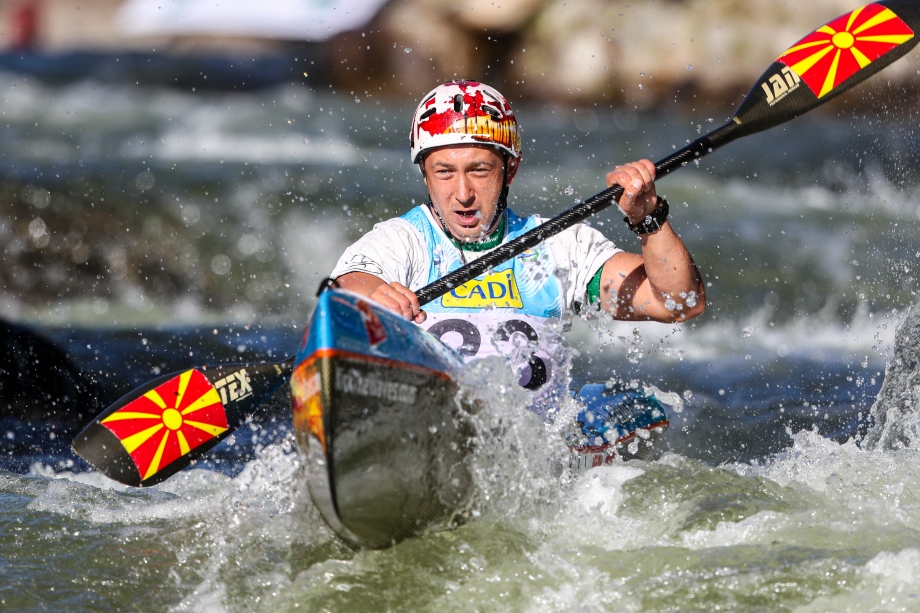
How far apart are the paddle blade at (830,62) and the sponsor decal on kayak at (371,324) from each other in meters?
2.20

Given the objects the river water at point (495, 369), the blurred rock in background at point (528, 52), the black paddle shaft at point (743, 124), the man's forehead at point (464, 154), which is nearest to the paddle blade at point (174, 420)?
the river water at point (495, 369)

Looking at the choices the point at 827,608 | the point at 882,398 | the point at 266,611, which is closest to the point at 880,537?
the point at 827,608

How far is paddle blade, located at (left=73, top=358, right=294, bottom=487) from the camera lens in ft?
13.5

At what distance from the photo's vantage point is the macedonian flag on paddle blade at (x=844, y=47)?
15.8 ft

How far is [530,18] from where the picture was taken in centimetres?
2005

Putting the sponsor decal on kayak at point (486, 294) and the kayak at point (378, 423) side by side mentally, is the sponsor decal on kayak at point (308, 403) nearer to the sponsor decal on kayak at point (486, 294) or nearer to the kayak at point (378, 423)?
the kayak at point (378, 423)

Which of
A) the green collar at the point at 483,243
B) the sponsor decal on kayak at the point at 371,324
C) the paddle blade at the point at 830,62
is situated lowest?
the sponsor decal on kayak at the point at 371,324

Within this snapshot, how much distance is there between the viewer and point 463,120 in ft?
13.4

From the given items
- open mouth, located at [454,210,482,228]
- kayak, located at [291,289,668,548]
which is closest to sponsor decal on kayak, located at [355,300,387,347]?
kayak, located at [291,289,668,548]

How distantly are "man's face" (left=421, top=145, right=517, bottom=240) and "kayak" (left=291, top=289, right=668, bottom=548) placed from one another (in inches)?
32.7

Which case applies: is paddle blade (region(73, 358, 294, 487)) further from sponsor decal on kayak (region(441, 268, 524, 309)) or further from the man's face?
the man's face

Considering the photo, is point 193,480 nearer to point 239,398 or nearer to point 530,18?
point 239,398

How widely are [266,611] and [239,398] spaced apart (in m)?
1.25

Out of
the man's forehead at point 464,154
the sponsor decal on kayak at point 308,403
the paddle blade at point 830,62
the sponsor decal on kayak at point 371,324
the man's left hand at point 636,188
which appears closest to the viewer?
the sponsor decal on kayak at point 308,403
